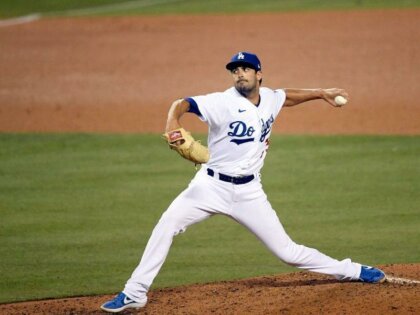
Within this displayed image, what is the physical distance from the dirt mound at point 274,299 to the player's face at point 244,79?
5.07 feet

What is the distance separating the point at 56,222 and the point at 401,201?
3.77 meters

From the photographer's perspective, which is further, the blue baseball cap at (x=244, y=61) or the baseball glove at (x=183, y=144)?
the blue baseball cap at (x=244, y=61)

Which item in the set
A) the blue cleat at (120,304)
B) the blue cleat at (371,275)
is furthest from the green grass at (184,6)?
the blue cleat at (120,304)

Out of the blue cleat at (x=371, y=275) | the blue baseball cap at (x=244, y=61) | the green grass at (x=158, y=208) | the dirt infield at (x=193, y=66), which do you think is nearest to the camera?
the blue baseball cap at (x=244, y=61)

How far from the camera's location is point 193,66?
19281 mm

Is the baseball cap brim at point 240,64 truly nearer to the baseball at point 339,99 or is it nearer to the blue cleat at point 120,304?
the baseball at point 339,99

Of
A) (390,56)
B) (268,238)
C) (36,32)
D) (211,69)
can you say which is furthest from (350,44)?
(268,238)

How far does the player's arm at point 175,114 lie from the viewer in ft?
22.2

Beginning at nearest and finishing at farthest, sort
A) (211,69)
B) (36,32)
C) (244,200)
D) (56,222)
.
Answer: (244,200) → (56,222) → (211,69) → (36,32)

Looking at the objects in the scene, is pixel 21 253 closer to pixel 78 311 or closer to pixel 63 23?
pixel 78 311

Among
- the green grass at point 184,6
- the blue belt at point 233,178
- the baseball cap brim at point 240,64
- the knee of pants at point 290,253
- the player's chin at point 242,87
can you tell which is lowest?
the knee of pants at point 290,253

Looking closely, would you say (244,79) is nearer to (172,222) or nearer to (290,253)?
(172,222)

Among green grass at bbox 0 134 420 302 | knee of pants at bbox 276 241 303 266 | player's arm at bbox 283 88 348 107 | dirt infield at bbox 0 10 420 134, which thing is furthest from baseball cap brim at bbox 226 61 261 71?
dirt infield at bbox 0 10 420 134

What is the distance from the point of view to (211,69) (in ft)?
62.0
